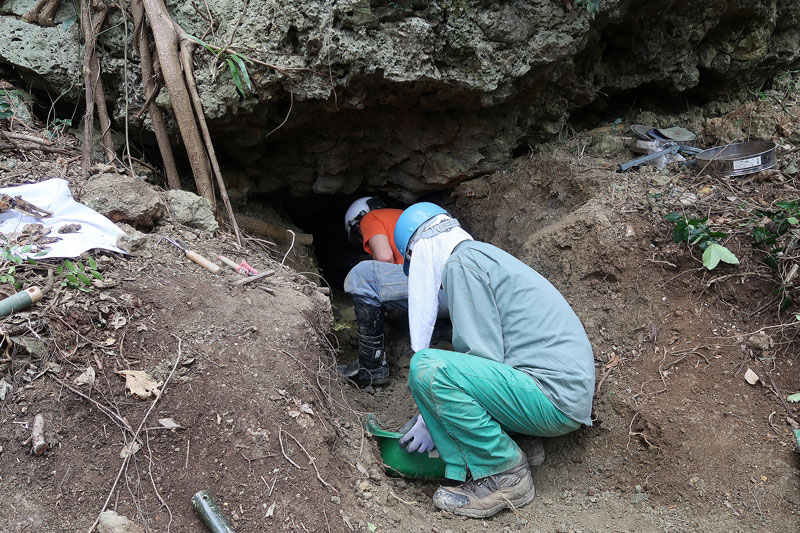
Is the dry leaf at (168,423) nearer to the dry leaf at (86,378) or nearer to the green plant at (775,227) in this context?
the dry leaf at (86,378)

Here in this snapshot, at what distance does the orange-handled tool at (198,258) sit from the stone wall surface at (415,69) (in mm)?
1055

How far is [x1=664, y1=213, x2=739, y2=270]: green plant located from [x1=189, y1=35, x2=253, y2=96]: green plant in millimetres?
2605

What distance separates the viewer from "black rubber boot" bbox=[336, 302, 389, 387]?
3.54 metres

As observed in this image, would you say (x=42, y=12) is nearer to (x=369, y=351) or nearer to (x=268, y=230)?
(x=268, y=230)

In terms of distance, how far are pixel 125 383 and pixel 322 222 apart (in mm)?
3733

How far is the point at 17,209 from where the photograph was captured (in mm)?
2789

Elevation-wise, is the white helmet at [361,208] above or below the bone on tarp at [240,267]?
below

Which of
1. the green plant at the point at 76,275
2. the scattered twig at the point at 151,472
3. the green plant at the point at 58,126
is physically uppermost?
the green plant at the point at 58,126

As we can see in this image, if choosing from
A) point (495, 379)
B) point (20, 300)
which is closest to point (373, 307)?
point (495, 379)

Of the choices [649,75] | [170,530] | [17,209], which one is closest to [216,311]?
[170,530]

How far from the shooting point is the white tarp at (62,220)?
2.59m

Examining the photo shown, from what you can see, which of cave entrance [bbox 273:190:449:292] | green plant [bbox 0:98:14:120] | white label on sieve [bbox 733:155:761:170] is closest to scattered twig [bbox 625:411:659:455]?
white label on sieve [bbox 733:155:761:170]

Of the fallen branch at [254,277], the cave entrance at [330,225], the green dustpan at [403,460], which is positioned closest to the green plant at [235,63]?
the fallen branch at [254,277]

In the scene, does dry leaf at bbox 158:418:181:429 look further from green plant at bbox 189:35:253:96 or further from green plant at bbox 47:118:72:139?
green plant at bbox 47:118:72:139
